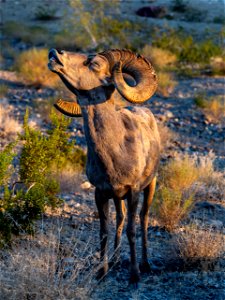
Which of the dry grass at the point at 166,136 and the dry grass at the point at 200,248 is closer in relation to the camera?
the dry grass at the point at 200,248

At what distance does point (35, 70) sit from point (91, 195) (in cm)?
1155

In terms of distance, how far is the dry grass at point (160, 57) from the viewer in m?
23.3

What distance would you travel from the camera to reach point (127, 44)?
85.8 ft

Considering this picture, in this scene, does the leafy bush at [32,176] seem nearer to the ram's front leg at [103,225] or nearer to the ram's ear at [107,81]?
the ram's front leg at [103,225]

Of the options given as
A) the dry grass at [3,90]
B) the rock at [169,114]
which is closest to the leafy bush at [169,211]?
the rock at [169,114]

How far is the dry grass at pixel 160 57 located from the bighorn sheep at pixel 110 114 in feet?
55.9

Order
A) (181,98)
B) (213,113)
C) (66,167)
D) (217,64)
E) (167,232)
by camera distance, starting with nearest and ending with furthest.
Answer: (167,232)
(66,167)
(213,113)
(181,98)
(217,64)

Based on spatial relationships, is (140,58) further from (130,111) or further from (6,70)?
(6,70)

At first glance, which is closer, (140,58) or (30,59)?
(140,58)

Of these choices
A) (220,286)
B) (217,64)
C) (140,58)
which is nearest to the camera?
(140,58)

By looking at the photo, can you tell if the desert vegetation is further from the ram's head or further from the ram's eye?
the ram's eye

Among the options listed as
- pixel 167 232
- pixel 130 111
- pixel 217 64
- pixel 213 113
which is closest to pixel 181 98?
pixel 213 113

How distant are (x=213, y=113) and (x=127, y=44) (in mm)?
10625

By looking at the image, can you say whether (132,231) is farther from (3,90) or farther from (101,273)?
(3,90)
